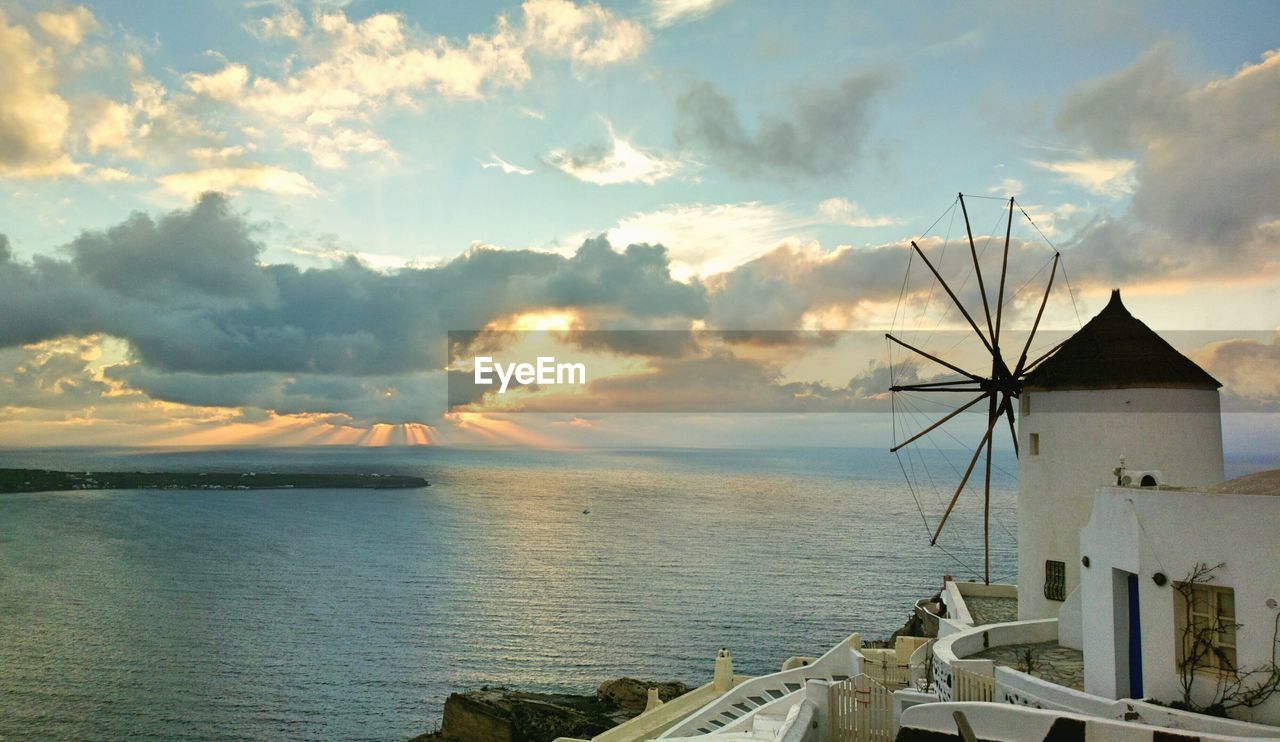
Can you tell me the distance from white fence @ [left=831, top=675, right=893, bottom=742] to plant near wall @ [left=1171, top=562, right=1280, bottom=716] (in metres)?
5.29

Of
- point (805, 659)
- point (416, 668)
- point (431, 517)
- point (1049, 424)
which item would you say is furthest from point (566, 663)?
point (431, 517)

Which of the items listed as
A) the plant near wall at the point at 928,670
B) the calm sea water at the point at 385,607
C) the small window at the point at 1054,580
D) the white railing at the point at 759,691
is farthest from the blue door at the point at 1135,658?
the calm sea water at the point at 385,607

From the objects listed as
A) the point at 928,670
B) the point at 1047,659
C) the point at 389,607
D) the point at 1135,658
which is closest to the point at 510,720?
the point at 928,670

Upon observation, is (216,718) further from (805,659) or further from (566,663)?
(805,659)

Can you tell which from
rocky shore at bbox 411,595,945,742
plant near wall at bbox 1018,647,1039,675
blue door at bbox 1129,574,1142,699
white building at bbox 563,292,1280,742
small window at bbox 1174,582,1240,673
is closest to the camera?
white building at bbox 563,292,1280,742

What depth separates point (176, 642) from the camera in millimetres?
60125

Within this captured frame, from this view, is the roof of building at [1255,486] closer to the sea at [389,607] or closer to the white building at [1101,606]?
the white building at [1101,606]

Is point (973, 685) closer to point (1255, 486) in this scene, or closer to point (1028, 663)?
point (1028, 663)

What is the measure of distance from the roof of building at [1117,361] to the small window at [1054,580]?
4.94 metres

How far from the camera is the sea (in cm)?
4697

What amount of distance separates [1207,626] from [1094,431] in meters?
10.8

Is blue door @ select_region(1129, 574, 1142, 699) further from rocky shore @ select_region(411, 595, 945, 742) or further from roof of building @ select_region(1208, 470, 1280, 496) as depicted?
rocky shore @ select_region(411, 595, 945, 742)

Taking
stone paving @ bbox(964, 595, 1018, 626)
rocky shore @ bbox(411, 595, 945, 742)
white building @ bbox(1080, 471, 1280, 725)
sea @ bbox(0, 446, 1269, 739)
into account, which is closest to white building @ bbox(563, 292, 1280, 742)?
white building @ bbox(1080, 471, 1280, 725)

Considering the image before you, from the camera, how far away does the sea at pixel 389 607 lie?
4697 cm
